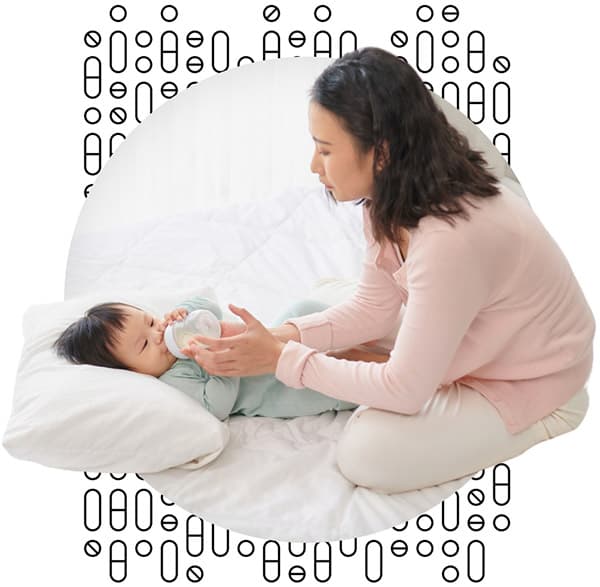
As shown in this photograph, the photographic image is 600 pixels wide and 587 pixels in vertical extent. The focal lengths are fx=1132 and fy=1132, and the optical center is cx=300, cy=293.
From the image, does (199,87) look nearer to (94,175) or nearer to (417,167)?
(94,175)

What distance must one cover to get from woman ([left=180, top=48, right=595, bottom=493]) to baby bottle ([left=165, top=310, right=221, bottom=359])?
10 cm

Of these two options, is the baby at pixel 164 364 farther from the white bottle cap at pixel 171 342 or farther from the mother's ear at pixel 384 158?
the mother's ear at pixel 384 158

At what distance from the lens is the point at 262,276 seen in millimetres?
3176

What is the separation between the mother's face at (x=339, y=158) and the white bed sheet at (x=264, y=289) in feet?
2.05

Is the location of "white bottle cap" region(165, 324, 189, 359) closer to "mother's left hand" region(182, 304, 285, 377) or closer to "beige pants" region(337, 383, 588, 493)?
"mother's left hand" region(182, 304, 285, 377)

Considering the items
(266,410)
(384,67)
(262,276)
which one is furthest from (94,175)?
(384,67)

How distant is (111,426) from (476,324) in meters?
0.80

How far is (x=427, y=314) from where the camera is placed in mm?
2209

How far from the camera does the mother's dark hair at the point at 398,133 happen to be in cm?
216

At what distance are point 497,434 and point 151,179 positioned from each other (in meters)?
1.46

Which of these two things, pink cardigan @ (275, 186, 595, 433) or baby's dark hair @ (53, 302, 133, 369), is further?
baby's dark hair @ (53, 302, 133, 369)

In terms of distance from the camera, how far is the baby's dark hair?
8.40ft

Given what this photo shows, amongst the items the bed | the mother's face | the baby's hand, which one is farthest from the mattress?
the mother's face

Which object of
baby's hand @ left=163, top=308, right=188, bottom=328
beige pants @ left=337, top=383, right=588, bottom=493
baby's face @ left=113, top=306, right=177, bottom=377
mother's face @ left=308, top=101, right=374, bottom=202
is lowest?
beige pants @ left=337, top=383, right=588, bottom=493
